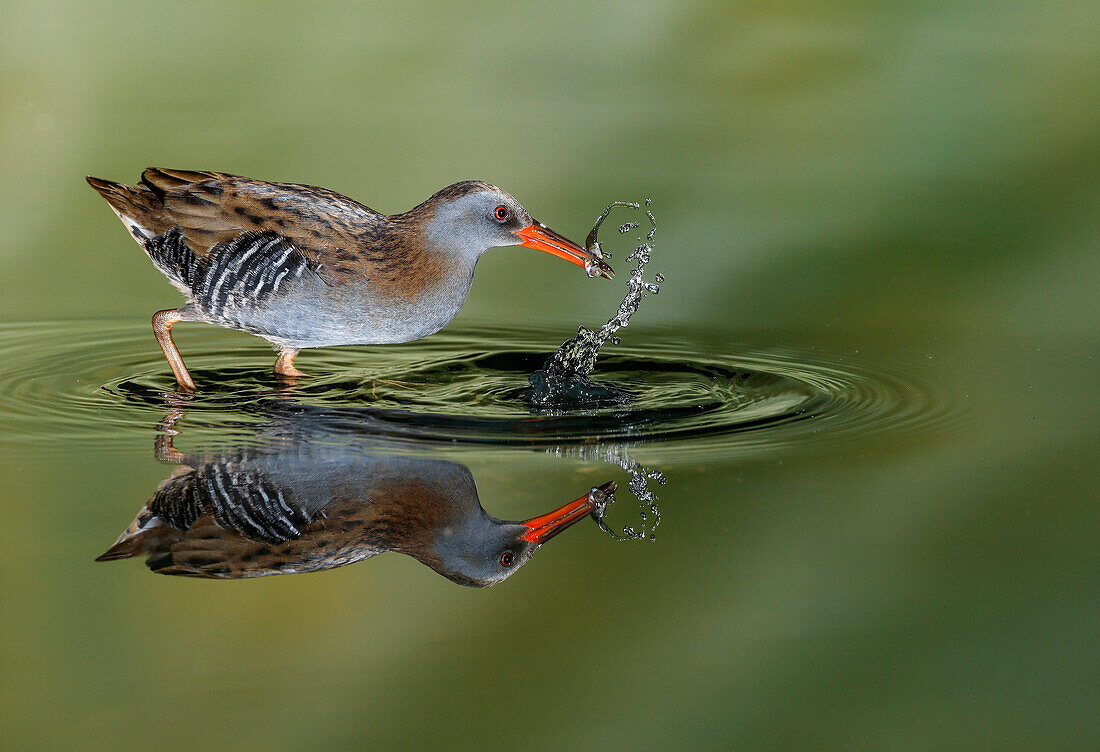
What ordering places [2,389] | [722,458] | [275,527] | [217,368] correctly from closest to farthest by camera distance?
1. [275,527]
2. [722,458]
3. [2,389]
4. [217,368]

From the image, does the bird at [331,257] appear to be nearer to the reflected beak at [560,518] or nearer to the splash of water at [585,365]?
the splash of water at [585,365]

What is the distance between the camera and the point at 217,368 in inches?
267

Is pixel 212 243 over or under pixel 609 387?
over

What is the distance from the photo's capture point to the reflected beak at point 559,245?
6.31m

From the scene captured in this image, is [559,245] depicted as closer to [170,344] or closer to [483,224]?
[483,224]

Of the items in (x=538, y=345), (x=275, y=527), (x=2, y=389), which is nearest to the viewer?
(x=275, y=527)

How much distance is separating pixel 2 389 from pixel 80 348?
3.03 ft

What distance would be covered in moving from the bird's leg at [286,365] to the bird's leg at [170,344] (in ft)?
1.37

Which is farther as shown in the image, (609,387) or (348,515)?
(609,387)

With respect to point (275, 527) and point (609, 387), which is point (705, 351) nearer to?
point (609, 387)

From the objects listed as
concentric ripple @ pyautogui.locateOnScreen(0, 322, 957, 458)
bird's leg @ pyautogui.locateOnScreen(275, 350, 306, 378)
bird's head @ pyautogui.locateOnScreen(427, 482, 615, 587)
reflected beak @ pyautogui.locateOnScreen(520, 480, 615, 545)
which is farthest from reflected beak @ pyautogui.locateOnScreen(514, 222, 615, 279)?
bird's head @ pyautogui.locateOnScreen(427, 482, 615, 587)

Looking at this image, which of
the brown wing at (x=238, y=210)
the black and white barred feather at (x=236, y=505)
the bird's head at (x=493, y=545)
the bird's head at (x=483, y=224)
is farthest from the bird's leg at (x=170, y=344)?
the bird's head at (x=493, y=545)

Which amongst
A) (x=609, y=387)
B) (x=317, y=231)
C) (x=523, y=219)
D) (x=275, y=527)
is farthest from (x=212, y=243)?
(x=275, y=527)

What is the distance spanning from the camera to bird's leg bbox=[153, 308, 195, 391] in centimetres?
630
